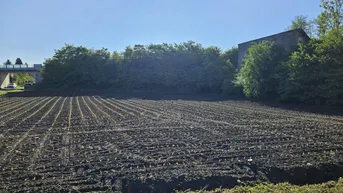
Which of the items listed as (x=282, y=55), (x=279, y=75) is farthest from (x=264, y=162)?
(x=282, y=55)

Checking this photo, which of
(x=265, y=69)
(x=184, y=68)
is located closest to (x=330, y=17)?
(x=265, y=69)

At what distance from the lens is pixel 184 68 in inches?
1251

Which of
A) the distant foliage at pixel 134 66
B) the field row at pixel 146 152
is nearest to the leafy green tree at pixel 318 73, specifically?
the field row at pixel 146 152

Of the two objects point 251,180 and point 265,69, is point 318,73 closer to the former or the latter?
point 265,69

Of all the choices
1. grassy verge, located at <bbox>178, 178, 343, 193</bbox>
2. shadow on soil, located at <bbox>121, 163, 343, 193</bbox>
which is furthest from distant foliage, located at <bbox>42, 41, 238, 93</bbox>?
grassy verge, located at <bbox>178, 178, 343, 193</bbox>

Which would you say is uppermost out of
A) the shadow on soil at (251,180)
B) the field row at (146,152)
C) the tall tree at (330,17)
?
the tall tree at (330,17)

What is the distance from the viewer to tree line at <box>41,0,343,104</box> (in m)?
18.2

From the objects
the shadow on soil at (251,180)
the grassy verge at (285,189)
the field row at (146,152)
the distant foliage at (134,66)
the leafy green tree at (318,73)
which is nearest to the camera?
the grassy verge at (285,189)

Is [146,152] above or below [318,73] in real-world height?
below

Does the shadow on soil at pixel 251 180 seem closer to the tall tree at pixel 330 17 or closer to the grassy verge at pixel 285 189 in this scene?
the grassy verge at pixel 285 189

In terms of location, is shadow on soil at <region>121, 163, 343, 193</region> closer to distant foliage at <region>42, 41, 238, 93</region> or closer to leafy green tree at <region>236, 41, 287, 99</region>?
leafy green tree at <region>236, 41, 287, 99</region>

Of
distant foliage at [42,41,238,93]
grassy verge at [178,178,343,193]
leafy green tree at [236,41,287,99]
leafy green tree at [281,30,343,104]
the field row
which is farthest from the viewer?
distant foliage at [42,41,238,93]

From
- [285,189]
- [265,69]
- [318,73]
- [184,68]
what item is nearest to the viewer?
[285,189]

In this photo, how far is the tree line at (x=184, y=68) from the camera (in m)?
18.2
